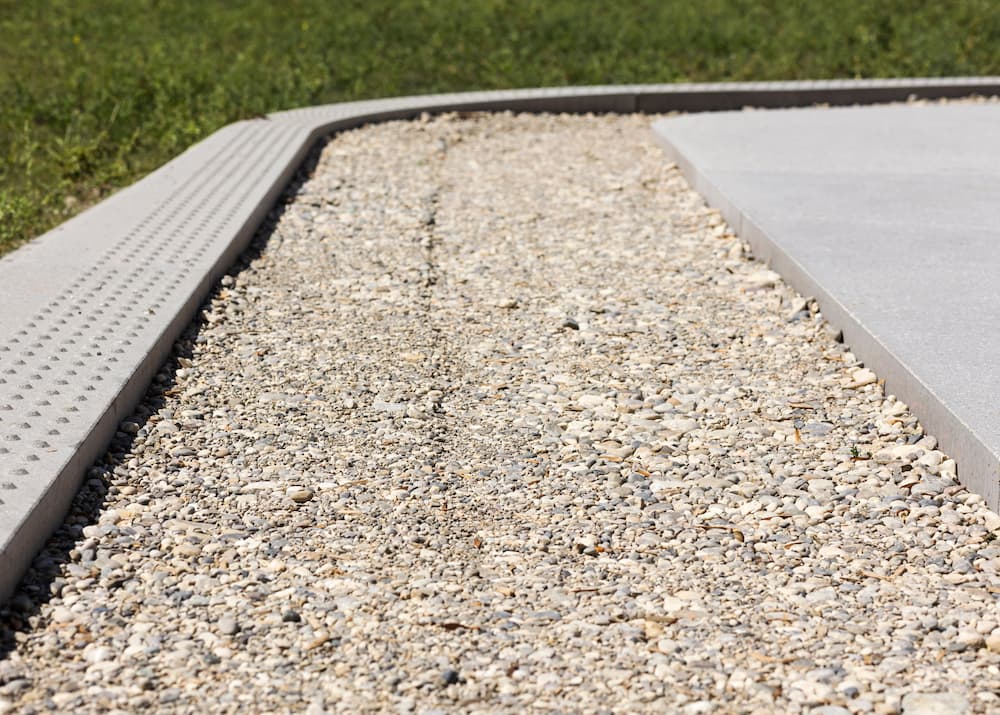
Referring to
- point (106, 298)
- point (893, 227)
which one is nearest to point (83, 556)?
point (106, 298)

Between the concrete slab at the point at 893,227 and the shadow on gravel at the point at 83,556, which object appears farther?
the concrete slab at the point at 893,227

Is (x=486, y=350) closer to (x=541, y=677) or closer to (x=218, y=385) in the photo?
(x=218, y=385)

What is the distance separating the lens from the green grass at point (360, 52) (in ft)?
30.3

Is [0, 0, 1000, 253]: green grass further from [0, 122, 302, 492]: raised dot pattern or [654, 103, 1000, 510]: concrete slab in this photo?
[654, 103, 1000, 510]: concrete slab

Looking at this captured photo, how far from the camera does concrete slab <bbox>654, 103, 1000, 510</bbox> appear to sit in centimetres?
386

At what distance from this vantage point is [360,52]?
1197cm

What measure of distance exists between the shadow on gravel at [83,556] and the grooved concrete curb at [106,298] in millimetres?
33

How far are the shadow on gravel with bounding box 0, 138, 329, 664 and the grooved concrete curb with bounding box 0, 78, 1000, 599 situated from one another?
3 centimetres

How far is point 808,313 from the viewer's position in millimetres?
5023

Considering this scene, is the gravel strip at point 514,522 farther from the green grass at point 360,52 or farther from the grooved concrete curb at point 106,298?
the green grass at point 360,52

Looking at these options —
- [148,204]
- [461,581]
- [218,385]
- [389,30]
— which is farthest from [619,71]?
[461,581]

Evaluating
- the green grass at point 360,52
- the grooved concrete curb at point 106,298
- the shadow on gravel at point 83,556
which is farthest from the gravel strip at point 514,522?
the green grass at point 360,52

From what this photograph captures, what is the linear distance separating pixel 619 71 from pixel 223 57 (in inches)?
136

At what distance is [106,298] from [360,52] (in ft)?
25.3
